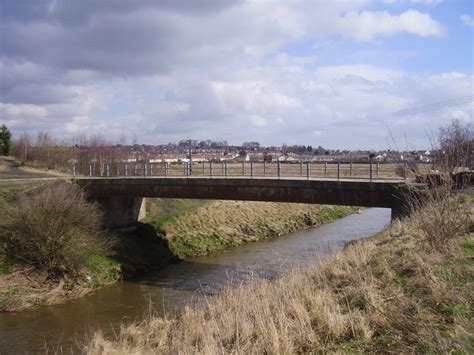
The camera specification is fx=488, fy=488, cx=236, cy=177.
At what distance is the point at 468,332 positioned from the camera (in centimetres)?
694

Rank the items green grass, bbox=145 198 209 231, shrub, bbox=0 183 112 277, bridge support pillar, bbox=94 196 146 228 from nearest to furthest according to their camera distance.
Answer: shrub, bbox=0 183 112 277
bridge support pillar, bbox=94 196 146 228
green grass, bbox=145 198 209 231

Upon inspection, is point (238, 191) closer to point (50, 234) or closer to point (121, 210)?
point (50, 234)

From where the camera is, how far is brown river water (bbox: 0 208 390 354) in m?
18.3

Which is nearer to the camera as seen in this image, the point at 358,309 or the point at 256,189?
the point at 358,309

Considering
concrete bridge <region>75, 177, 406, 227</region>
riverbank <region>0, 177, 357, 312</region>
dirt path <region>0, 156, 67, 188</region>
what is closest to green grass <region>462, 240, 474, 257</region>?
concrete bridge <region>75, 177, 406, 227</region>

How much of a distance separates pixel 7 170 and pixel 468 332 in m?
64.1

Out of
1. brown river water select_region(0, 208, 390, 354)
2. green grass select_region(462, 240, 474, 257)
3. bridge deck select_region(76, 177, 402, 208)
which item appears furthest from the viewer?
bridge deck select_region(76, 177, 402, 208)

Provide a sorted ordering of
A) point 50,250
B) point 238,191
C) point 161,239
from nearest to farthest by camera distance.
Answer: point 50,250 → point 238,191 → point 161,239

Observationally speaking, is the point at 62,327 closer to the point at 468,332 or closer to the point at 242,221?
the point at 468,332

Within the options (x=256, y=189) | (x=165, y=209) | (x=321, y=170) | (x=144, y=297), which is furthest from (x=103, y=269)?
(x=321, y=170)

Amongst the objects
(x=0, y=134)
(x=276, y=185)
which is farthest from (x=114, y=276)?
(x=0, y=134)

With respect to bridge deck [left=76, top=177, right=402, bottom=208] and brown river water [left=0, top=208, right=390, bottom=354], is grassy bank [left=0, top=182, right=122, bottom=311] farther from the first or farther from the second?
bridge deck [left=76, top=177, right=402, bottom=208]

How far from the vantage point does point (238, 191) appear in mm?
30484

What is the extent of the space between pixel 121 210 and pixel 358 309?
31606 millimetres
